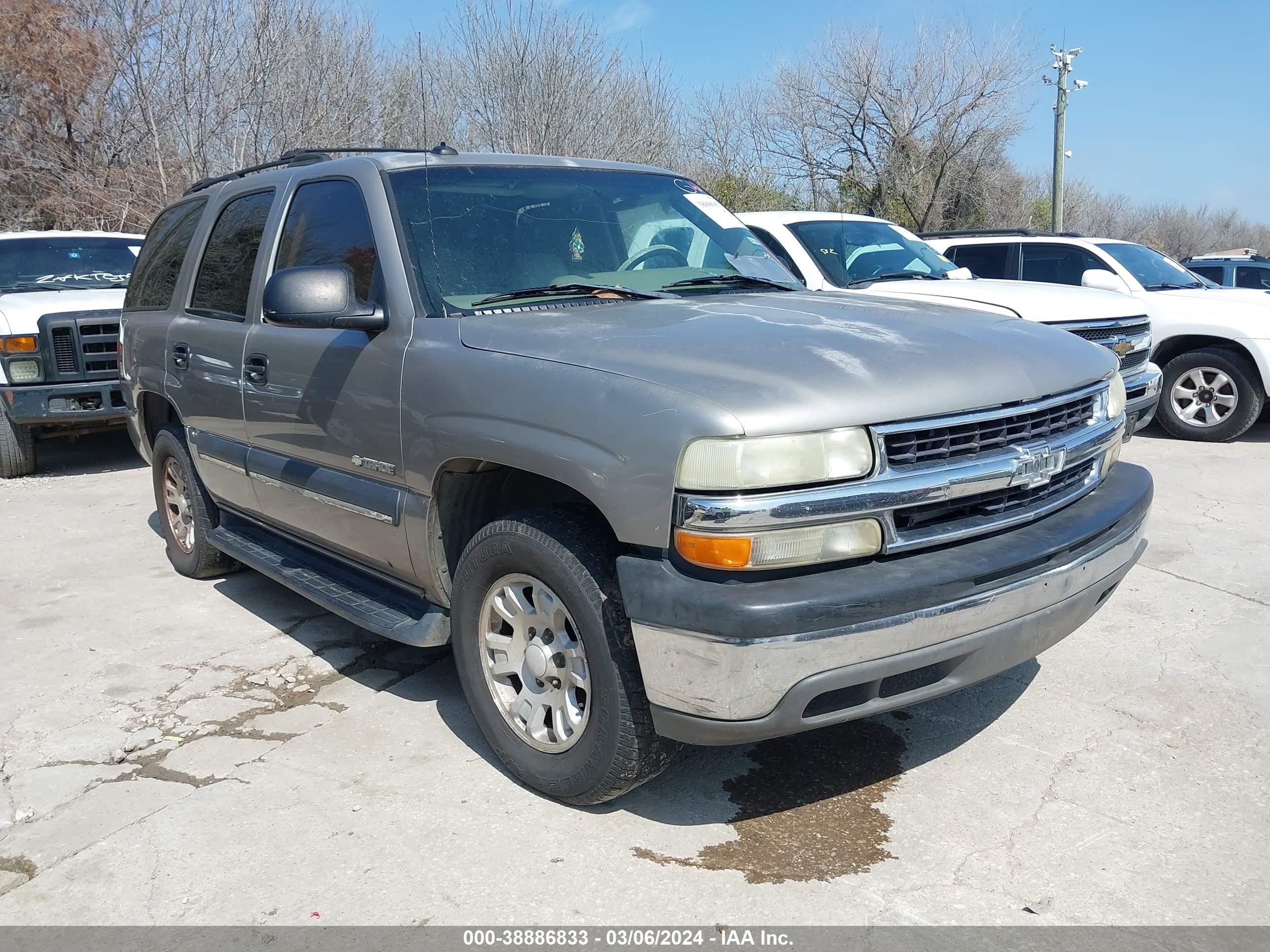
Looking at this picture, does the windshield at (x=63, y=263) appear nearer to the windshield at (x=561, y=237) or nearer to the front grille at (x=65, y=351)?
the front grille at (x=65, y=351)

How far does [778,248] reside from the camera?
310 inches

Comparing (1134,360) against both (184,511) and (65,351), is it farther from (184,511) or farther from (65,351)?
(65,351)

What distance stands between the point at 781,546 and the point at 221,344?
297 centimetres

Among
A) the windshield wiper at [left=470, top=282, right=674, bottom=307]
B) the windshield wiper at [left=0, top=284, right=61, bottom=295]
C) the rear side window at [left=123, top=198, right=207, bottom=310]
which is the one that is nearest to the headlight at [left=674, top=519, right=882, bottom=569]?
the windshield wiper at [left=470, top=282, right=674, bottom=307]

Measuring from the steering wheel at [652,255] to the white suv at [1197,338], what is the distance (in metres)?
5.53

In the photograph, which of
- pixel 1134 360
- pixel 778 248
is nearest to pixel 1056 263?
pixel 1134 360

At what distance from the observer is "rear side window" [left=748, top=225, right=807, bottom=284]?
7.66 m

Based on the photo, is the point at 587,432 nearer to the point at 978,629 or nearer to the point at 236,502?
the point at 978,629

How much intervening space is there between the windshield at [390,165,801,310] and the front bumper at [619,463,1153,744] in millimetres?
1335

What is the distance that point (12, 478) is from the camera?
8.64 meters

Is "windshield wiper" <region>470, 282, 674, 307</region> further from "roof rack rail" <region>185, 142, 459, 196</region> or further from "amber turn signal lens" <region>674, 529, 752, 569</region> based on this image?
"amber turn signal lens" <region>674, 529, 752, 569</region>

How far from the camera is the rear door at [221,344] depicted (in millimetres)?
4402

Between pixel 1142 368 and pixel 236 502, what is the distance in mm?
6075

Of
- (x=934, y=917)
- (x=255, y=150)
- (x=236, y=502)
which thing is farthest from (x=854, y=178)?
(x=934, y=917)
